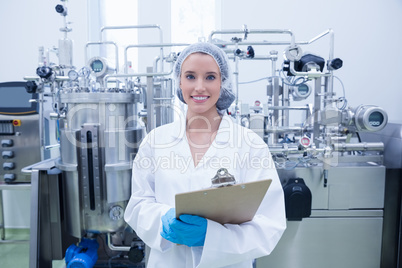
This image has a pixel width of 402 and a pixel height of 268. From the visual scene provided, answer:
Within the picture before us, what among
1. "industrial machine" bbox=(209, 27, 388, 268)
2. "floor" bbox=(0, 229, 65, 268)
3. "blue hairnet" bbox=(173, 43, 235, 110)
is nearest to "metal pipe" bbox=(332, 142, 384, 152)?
"industrial machine" bbox=(209, 27, 388, 268)

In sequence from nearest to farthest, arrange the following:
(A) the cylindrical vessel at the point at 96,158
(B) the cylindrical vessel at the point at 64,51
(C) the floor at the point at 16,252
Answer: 1. (A) the cylindrical vessel at the point at 96,158
2. (B) the cylindrical vessel at the point at 64,51
3. (C) the floor at the point at 16,252

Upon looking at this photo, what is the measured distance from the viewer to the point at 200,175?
83 cm

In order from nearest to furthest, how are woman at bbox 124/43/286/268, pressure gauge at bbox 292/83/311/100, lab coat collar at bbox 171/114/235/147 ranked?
Answer: woman at bbox 124/43/286/268, lab coat collar at bbox 171/114/235/147, pressure gauge at bbox 292/83/311/100

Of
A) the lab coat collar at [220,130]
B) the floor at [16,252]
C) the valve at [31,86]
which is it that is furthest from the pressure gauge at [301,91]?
the floor at [16,252]

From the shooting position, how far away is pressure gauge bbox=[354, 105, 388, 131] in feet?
4.84

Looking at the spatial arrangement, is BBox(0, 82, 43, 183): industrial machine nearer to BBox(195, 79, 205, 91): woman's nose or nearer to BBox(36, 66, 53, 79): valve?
BBox(36, 66, 53, 79): valve

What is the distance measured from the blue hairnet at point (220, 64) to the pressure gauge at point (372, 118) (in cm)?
88

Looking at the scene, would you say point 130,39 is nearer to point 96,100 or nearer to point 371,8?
point 96,100

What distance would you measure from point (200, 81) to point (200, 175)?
28cm

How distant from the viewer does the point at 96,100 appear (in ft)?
4.51

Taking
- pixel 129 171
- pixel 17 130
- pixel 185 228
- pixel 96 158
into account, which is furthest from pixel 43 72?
pixel 185 228

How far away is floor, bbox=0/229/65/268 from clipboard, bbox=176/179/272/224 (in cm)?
173

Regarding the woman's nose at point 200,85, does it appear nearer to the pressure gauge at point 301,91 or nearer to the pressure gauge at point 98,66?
the pressure gauge at point 98,66

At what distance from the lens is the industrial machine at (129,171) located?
141cm
